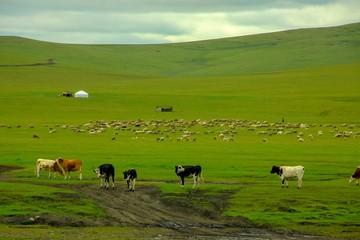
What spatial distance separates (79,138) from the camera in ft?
217

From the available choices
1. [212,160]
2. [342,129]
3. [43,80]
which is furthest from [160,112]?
[43,80]

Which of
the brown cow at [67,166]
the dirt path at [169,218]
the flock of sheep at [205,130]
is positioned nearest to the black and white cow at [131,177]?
the dirt path at [169,218]

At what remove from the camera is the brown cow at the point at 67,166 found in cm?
3994

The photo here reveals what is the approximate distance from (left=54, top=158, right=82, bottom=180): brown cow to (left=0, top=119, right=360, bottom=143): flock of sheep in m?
A: 24.3

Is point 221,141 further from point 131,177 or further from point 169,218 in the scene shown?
point 169,218

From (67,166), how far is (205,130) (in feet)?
118

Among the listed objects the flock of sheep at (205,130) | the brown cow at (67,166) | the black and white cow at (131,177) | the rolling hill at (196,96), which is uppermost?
the rolling hill at (196,96)

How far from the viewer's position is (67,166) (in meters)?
40.2

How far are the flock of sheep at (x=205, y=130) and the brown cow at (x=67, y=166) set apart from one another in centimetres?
2429

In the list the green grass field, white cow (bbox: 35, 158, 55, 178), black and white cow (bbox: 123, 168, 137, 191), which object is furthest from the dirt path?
white cow (bbox: 35, 158, 55, 178)

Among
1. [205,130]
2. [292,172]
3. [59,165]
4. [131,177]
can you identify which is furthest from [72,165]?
[205,130]

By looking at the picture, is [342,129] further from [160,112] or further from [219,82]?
[219,82]

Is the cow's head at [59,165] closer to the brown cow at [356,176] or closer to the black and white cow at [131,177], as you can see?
the black and white cow at [131,177]

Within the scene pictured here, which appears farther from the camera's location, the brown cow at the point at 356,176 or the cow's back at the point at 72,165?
the cow's back at the point at 72,165
